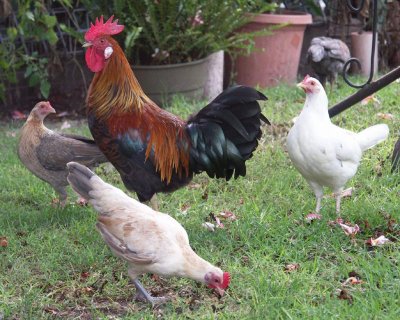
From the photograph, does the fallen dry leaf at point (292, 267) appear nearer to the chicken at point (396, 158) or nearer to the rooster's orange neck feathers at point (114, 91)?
the rooster's orange neck feathers at point (114, 91)

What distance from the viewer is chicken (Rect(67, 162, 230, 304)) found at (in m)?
3.63

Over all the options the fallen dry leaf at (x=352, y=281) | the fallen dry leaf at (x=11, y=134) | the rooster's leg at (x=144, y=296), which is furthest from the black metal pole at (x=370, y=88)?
the fallen dry leaf at (x=11, y=134)

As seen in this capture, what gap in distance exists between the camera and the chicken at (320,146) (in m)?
4.46

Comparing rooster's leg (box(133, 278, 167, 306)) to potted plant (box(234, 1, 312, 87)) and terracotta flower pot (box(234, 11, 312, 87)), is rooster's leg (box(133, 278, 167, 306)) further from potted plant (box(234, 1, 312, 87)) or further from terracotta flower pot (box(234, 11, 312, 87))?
terracotta flower pot (box(234, 11, 312, 87))

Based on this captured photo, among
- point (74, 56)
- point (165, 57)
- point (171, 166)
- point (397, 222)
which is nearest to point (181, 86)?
point (165, 57)

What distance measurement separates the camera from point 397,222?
4504 millimetres

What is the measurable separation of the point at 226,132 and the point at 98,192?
3.56 feet

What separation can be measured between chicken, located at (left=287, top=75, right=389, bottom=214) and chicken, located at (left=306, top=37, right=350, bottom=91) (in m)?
3.08

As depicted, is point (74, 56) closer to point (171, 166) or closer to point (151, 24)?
point (151, 24)

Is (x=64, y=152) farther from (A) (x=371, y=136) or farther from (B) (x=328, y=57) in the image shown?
(B) (x=328, y=57)

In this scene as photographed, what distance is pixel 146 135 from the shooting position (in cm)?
464

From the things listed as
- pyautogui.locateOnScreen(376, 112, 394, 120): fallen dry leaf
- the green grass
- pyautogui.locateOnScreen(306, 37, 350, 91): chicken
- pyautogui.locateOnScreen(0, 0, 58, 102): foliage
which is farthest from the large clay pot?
pyautogui.locateOnScreen(0, 0, 58, 102): foliage

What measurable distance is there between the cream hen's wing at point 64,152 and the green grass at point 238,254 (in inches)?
14.1

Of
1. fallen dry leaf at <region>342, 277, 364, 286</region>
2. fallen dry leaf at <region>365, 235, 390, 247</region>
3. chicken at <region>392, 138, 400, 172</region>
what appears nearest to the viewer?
fallen dry leaf at <region>342, 277, 364, 286</region>
